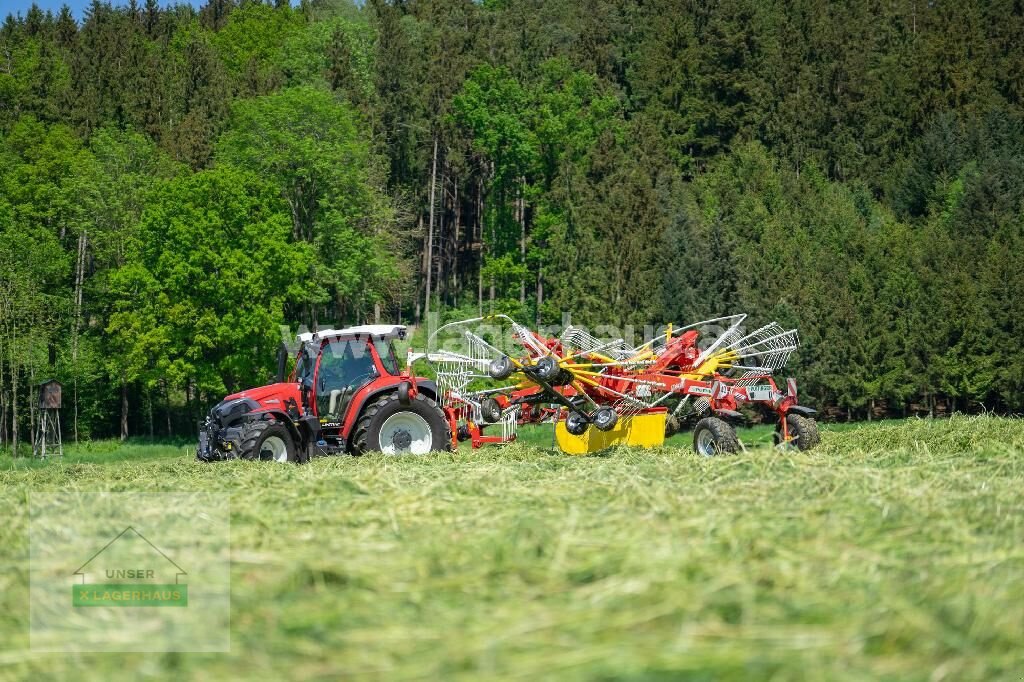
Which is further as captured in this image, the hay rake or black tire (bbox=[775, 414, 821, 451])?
the hay rake

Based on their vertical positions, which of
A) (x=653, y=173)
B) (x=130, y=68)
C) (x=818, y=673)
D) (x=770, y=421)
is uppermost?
(x=130, y=68)

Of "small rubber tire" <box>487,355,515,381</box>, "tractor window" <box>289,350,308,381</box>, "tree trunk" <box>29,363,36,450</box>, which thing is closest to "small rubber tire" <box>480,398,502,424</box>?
"small rubber tire" <box>487,355,515,381</box>

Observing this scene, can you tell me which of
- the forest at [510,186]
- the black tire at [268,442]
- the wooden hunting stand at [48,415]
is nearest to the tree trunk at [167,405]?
the forest at [510,186]

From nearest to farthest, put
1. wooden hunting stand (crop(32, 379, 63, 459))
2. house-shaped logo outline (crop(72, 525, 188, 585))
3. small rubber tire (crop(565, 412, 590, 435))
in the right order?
house-shaped logo outline (crop(72, 525, 188, 585)), small rubber tire (crop(565, 412, 590, 435)), wooden hunting stand (crop(32, 379, 63, 459))

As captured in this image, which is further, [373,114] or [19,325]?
[373,114]

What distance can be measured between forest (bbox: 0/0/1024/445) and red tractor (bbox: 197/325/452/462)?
2055cm

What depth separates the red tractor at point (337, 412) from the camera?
1498 cm

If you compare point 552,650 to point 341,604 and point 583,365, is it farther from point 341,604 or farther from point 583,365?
point 583,365

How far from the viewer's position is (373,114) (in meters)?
53.2

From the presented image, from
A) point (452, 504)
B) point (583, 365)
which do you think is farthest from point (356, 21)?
point (452, 504)

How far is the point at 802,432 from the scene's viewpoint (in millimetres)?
14117

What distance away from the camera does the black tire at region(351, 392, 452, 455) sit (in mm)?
15008

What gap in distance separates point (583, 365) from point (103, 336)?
96.1ft

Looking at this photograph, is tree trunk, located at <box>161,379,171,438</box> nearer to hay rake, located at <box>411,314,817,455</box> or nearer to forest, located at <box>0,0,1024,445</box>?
forest, located at <box>0,0,1024,445</box>
